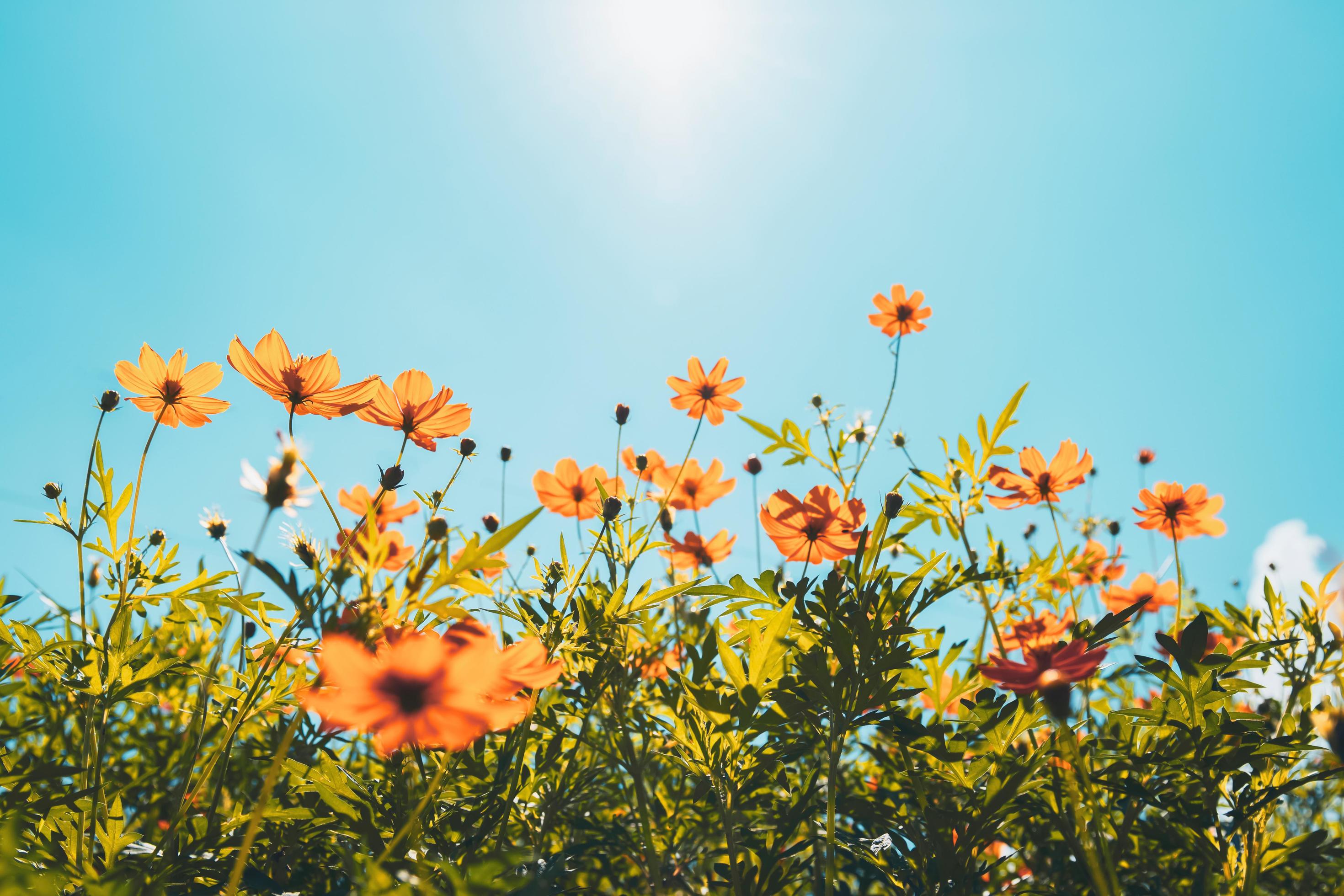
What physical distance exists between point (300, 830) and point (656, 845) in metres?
0.59

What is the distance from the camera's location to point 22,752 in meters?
1.37

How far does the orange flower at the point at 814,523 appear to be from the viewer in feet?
4.04

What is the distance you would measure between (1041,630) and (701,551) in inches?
31.7

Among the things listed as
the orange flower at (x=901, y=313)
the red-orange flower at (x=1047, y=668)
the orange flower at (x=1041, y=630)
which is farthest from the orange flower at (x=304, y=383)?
the orange flower at (x=901, y=313)

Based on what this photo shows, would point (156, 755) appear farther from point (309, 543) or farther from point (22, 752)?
point (309, 543)

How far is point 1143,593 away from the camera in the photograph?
1902mm

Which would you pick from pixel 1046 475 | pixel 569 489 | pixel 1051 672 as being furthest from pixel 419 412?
pixel 1046 475

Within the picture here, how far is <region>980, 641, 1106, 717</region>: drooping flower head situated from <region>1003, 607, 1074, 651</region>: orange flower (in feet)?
1.81

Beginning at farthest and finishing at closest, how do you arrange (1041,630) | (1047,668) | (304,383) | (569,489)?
1. (569,489)
2. (1041,630)
3. (304,383)
4. (1047,668)

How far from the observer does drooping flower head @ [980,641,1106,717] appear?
64 centimetres

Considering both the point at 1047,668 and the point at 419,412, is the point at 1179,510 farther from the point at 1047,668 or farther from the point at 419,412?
the point at 419,412

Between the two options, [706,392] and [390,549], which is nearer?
[390,549]

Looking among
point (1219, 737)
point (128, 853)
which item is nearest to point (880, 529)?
point (1219, 737)

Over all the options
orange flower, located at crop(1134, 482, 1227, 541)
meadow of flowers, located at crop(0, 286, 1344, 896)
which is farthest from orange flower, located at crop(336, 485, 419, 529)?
orange flower, located at crop(1134, 482, 1227, 541)
